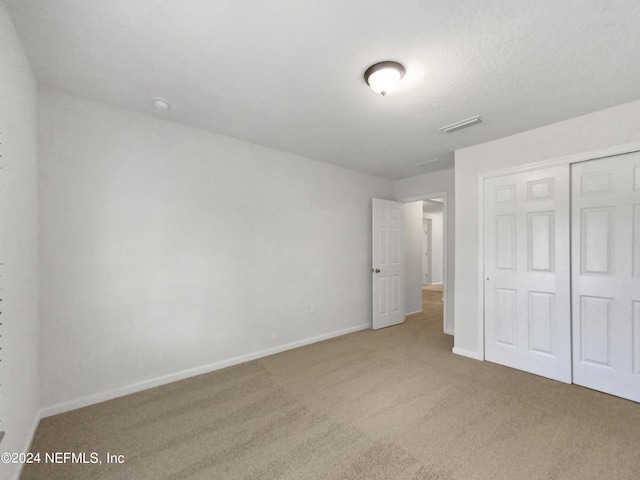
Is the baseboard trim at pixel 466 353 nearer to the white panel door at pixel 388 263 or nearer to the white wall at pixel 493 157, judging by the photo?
the white wall at pixel 493 157

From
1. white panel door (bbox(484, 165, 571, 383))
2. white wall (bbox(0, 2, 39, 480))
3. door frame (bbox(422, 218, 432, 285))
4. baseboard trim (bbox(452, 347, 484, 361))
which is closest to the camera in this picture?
white wall (bbox(0, 2, 39, 480))

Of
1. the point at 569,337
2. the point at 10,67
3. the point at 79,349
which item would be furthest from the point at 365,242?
the point at 10,67

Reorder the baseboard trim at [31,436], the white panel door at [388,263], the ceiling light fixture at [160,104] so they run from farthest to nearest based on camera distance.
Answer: the white panel door at [388,263], the ceiling light fixture at [160,104], the baseboard trim at [31,436]

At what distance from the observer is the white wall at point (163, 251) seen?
2.24 m

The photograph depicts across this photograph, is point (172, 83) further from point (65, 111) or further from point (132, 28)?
point (65, 111)

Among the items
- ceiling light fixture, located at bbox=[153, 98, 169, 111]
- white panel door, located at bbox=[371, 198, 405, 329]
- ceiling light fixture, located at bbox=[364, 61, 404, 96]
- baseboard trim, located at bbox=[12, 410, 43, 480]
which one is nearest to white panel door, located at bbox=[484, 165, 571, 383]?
white panel door, located at bbox=[371, 198, 405, 329]

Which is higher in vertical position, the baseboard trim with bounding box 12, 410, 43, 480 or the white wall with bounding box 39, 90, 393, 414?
the white wall with bounding box 39, 90, 393, 414

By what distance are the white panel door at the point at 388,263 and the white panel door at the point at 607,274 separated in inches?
95.1

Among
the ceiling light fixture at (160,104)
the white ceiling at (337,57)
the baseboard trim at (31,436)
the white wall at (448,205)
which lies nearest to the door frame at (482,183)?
the white ceiling at (337,57)

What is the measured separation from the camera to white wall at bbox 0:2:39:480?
1438 millimetres

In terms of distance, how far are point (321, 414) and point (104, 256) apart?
2.29 metres

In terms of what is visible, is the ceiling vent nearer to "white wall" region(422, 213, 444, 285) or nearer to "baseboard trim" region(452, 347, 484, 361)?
"baseboard trim" region(452, 347, 484, 361)

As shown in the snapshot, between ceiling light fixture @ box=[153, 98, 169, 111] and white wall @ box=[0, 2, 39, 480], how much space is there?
77cm

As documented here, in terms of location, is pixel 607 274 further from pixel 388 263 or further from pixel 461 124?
pixel 388 263
